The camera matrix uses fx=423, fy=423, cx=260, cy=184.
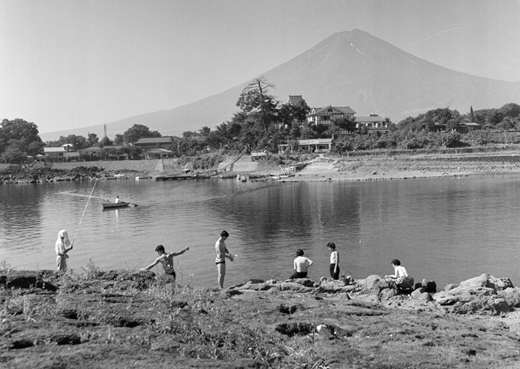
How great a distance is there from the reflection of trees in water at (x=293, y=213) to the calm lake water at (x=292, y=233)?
0.07 m

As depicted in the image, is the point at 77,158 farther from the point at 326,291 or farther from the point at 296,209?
the point at 326,291

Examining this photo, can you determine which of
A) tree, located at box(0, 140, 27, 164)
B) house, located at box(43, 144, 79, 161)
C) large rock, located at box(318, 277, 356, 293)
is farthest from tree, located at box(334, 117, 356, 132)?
large rock, located at box(318, 277, 356, 293)

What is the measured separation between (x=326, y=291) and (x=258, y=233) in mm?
12313

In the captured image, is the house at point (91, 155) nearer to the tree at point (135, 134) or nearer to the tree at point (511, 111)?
the tree at point (135, 134)

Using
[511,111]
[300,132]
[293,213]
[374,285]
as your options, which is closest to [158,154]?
[300,132]

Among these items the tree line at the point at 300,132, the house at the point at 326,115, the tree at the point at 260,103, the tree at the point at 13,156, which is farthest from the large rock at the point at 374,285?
the tree at the point at 13,156

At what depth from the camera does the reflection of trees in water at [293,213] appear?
2292 centimetres

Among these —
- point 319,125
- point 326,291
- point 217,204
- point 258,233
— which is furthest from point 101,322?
point 319,125

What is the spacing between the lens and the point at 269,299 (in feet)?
26.4

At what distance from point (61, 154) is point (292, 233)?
3946 inches

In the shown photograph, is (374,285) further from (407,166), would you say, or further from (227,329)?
(407,166)

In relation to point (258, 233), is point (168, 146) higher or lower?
higher

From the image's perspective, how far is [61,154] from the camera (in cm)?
10719

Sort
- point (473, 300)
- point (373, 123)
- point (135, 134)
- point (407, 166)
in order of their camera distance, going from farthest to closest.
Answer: point (135, 134)
point (373, 123)
point (407, 166)
point (473, 300)
